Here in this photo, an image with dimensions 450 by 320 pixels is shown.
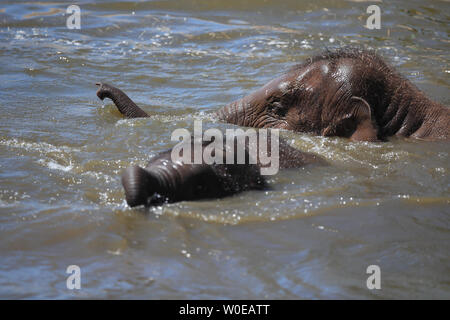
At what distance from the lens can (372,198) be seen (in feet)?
17.3

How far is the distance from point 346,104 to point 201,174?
2.37m

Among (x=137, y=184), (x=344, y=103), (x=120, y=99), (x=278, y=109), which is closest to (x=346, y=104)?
(x=344, y=103)

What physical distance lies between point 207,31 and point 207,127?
6.21 m

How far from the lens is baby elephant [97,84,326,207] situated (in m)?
4.50

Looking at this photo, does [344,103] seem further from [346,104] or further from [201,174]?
[201,174]

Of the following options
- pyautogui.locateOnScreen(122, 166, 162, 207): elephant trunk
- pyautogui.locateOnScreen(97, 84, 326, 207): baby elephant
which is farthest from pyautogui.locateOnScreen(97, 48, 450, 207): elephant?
pyautogui.locateOnScreen(122, 166, 162, 207): elephant trunk

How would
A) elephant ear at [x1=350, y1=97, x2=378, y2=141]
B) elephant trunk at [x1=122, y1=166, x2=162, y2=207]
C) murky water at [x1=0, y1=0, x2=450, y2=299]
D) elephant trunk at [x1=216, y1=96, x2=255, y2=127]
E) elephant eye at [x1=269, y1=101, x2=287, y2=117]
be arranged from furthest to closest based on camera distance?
elephant trunk at [x1=216, y1=96, x2=255, y2=127] < elephant eye at [x1=269, y1=101, x2=287, y2=117] < elephant ear at [x1=350, y1=97, x2=378, y2=141] < elephant trunk at [x1=122, y1=166, x2=162, y2=207] < murky water at [x1=0, y1=0, x2=450, y2=299]

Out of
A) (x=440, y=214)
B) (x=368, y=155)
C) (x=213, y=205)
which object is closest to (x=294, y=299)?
(x=213, y=205)

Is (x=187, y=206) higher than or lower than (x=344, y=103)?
lower

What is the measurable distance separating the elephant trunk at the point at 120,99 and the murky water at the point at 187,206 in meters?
0.21

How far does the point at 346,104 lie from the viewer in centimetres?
673

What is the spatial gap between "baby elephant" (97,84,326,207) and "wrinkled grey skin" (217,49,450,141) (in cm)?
137

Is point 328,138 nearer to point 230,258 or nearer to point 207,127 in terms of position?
point 207,127

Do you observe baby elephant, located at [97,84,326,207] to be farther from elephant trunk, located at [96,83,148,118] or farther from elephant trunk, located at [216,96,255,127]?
elephant trunk, located at [96,83,148,118]
